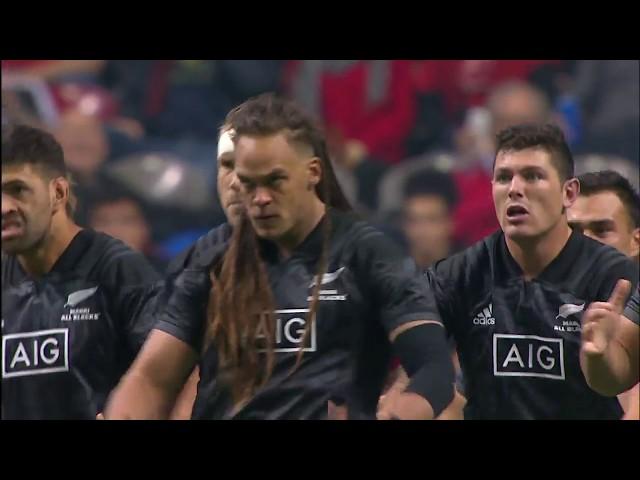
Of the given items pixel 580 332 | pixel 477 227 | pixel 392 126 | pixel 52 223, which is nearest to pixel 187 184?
pixel 52 223

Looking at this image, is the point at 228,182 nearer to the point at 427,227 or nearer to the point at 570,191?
the point at 427,227

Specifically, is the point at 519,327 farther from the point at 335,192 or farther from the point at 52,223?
the point at 52,223

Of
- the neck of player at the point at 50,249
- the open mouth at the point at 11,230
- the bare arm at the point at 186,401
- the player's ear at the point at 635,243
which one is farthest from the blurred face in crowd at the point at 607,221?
the open mouth at the point at 11,230

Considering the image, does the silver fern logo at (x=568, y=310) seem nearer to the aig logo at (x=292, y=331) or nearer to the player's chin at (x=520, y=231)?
the player's chin at (x=520, y=231)

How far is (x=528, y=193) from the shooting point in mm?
3891

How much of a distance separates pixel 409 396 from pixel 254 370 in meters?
0.54

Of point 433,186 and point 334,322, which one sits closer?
point 334,322

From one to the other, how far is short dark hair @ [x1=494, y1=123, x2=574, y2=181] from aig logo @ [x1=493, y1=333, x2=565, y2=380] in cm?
58

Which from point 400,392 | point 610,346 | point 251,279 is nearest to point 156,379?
point 251,279

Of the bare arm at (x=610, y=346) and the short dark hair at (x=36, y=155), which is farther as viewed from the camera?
the short dark hair at (x=36, y=155)

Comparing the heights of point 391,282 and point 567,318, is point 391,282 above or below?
above

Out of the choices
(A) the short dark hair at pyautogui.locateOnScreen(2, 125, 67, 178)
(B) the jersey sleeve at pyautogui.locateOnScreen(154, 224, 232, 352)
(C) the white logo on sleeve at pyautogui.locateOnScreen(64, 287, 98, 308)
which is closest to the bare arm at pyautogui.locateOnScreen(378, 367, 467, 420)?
(B) the jersey sleeve at pyautogui.locateOnScreen(154, 224, 232, 352)

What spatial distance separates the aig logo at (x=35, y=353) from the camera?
3.98 meters

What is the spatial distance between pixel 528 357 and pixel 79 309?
1.58m
